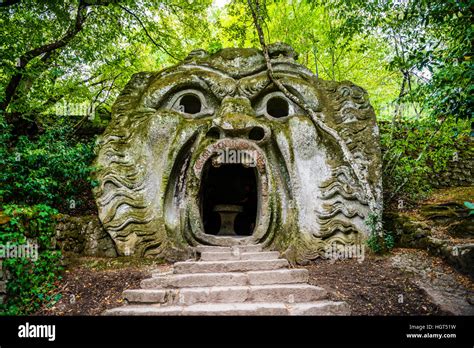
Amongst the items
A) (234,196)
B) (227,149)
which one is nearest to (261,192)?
(227,149)

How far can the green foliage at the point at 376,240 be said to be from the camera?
5297 mm

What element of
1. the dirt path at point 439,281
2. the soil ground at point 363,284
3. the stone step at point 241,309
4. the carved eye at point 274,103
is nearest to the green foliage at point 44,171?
the soil ground at point 363,284

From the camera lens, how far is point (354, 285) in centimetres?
423

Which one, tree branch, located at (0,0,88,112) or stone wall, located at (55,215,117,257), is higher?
tree branch, located at (0,0,88,112)

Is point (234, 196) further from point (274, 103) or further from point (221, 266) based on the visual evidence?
point (221, 266)

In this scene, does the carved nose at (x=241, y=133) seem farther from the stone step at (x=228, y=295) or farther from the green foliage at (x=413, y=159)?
the green foliage at (x=413, y=159)

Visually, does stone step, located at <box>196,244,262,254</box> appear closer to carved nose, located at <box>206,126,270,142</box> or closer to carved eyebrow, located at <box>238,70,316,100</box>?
carved nose, located at <box>206,126,270,142</box>

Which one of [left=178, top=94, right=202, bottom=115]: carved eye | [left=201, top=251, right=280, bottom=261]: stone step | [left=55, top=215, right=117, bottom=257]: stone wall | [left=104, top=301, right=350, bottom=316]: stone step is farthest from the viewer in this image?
[left=178, top=94, right=202, bottom=115]: carved eye

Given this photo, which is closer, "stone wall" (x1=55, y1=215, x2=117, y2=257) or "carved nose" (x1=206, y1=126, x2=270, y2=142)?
"stone wall" (x1=55, y1=215, x2=117, y2=257)

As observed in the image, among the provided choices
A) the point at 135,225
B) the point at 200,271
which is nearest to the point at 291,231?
the point at 200,271

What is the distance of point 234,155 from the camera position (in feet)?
18.4

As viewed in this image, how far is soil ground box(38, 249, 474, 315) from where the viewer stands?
3703 millimetres

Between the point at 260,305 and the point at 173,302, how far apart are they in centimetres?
109

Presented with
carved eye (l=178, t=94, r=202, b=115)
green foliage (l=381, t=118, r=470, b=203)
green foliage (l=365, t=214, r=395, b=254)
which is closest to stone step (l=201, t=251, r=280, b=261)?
green foliage (l=365, t=214, r=395, b=254)
